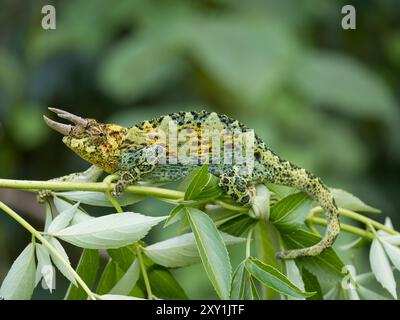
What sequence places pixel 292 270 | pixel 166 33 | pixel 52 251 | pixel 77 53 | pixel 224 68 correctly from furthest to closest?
pixel 77 53, pixel 166 33, pixel 224 68, pixel 292 270, pixel 52 251

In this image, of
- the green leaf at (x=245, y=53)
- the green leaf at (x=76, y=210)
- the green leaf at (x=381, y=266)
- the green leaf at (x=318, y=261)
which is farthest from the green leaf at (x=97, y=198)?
the green leaf at (x=245, y=53)

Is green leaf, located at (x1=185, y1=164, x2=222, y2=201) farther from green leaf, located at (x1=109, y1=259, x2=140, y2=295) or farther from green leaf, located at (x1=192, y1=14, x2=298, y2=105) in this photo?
green leaf, located at (x1=192, y1=14, x2=298, y2=105)

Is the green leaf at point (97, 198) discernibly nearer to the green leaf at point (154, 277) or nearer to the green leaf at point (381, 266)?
the green leaf at point (154, 277)

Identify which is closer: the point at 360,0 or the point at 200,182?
the point at 200,182

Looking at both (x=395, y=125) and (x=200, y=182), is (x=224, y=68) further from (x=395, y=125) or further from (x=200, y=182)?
(x=200, y=182)

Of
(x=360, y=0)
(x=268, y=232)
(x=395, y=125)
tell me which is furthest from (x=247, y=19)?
(x=268, y=232)

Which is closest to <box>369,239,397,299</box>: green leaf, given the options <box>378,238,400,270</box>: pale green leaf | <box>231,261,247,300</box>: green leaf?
<box>378,238,400,270</box>: pale green leaf
